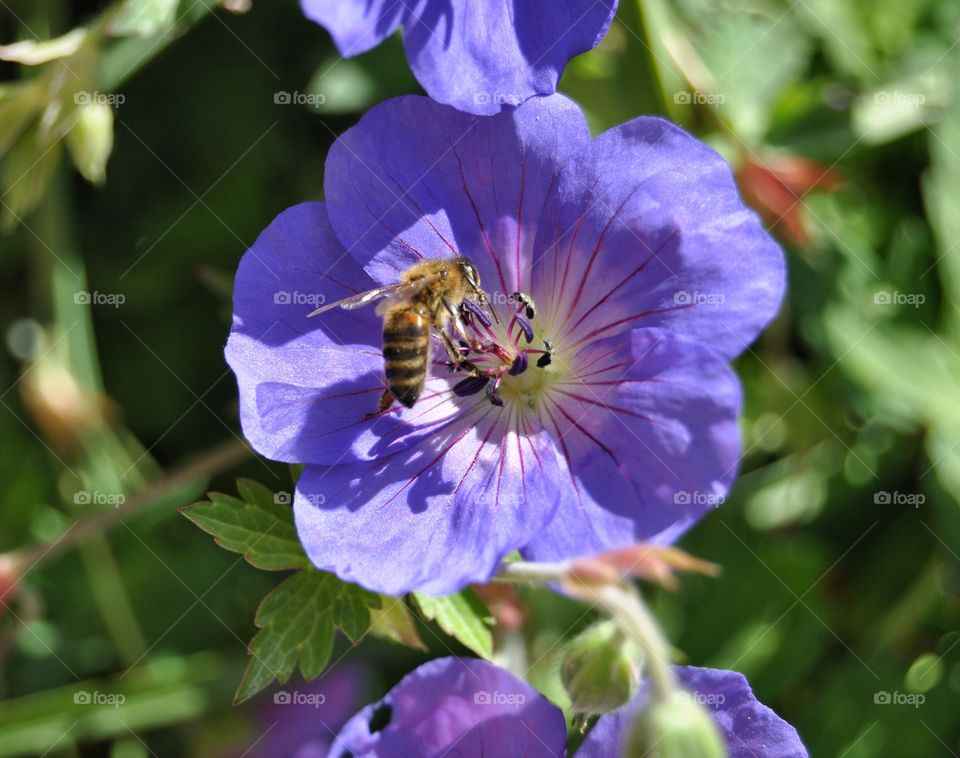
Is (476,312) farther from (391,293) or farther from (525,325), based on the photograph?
(391,293)

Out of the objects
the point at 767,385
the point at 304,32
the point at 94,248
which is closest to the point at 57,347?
the point at 94,248

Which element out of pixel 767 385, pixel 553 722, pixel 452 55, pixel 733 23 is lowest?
pixel 767 385

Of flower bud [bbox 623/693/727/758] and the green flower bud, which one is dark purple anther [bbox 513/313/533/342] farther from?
the green flower bud

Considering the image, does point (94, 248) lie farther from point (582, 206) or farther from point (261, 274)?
point (582, 206)

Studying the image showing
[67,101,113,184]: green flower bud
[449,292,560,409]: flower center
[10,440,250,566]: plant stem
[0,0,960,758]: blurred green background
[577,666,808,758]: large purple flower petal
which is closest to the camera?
[577,666,808,758]: large purple flower petal

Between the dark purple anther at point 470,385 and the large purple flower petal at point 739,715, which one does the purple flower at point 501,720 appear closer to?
the large purple flower petal at point 739,715

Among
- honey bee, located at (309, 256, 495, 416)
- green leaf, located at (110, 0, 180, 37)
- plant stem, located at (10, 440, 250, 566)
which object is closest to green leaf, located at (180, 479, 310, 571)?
honey bee, located at (309, 256, 495, 416)
